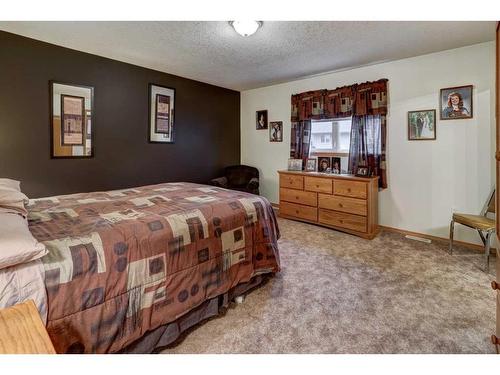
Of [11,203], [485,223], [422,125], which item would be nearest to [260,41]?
[422,125]

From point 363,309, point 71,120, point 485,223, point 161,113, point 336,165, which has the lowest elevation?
point 363,309

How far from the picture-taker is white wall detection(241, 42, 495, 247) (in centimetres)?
293

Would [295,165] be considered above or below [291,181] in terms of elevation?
above

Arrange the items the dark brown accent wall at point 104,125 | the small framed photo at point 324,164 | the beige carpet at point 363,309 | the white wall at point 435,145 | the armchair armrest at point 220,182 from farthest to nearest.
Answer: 1. the armchair armrest at point 220,182
2. the small framed photo at point 324,164
3. the white wall at point 435,145
4. the dark brown accent wall at point 104,125
5. the beige carpet at point 363,309

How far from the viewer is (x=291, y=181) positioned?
13.8ft

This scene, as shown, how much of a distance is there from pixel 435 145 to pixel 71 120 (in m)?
4.53

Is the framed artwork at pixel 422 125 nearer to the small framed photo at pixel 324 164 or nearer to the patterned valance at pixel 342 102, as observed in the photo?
the patterned valance at pixel 342 102

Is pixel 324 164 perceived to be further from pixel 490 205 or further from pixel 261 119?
pixel 490 205

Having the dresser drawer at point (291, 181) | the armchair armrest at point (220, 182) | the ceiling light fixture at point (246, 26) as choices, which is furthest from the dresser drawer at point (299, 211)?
the ceiling light fixture at point (246, 26)

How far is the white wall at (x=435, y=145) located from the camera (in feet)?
9.61

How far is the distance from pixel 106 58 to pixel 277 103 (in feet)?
9.25

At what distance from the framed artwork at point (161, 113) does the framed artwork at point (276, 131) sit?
6.12 feet

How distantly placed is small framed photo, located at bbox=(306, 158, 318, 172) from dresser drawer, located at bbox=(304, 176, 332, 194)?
0.47 m
